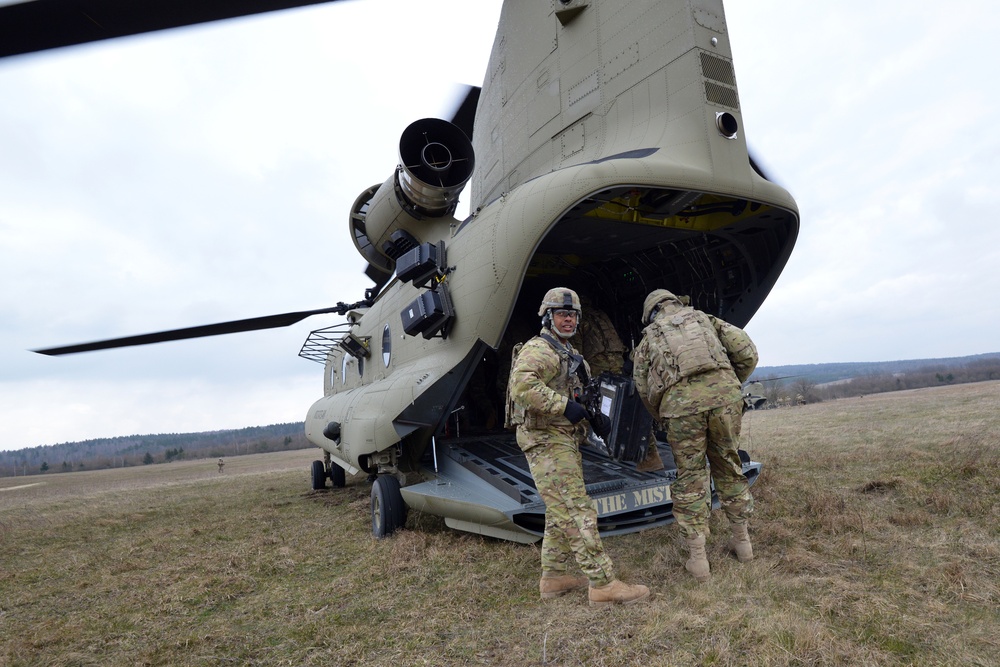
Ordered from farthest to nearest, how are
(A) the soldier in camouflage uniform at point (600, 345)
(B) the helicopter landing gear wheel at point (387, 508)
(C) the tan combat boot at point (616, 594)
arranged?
(A) the soldier in camouflage uniform at point (600, 345) < (B) the helicopter landing gear wheel at point (387, 508) < (C) the tan combat boot at point (616, 594)

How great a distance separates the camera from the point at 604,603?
299cm

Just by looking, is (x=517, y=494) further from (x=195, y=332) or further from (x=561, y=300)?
(x=195, y=332)

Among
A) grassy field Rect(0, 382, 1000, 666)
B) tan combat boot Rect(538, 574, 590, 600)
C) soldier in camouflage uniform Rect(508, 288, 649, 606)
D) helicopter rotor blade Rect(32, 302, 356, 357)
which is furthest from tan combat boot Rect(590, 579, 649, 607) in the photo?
helicopter rotor blade Rect(32, 302, 356, 357)

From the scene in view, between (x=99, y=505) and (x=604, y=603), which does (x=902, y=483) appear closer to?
(x=604, y=603)

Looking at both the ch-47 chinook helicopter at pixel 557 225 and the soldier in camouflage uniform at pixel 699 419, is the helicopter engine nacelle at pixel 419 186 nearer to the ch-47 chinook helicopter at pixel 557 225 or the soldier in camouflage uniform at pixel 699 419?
the ch-47 chinook helicopter at pixel 557 225

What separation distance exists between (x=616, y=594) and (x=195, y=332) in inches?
320

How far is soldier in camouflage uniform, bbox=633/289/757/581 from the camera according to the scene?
348cm

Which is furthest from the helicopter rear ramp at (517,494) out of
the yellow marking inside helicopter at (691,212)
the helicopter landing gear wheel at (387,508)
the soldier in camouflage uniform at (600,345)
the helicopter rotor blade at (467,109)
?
the helicopter rotor blade at (467,109)

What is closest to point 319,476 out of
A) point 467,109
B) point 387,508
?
point 387,508

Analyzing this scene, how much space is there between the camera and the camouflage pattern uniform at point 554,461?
3.14 m

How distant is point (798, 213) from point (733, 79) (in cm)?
124

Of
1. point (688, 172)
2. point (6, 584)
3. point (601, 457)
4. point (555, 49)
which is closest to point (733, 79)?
point (688, 172)

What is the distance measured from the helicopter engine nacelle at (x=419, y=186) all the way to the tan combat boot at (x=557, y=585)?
4230 mm

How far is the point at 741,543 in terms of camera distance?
11.6 feet
